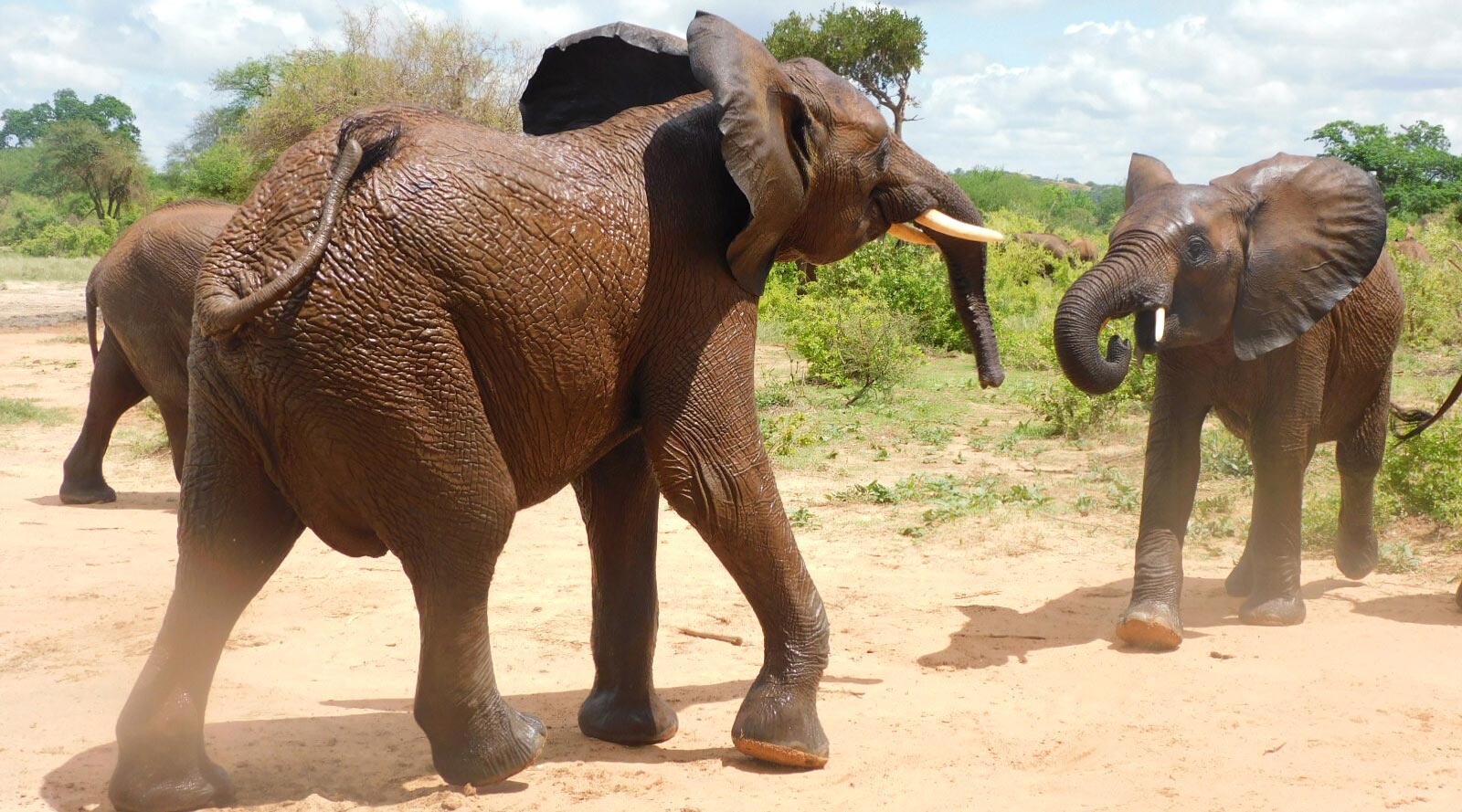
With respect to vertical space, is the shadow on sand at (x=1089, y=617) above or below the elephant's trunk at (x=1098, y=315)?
below

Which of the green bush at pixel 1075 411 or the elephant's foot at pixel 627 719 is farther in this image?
the green bush at pixel 1075 411

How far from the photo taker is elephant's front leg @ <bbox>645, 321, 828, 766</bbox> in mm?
3941

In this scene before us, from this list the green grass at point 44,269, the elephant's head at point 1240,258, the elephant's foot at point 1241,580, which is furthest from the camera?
the green grass at point 44,269

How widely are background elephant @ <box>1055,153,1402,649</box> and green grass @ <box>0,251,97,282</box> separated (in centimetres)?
2575

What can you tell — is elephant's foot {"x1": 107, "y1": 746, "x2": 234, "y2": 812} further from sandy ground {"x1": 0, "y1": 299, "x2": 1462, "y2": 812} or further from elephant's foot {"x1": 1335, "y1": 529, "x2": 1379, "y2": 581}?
elephant's foot {"x1": 1335, "y1": 529, "x2": 1379, "y2": 581}

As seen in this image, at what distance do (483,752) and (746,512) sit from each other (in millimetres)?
1023

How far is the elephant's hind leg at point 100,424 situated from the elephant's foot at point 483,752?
573 cm

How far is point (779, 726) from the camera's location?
4.18 meters

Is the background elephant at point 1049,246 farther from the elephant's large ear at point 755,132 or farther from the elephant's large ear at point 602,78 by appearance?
the elephant's large ear at point 755,132

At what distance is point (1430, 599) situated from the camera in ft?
21.3

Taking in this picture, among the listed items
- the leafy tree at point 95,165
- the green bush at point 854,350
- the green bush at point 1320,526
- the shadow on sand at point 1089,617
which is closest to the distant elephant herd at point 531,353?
the shadow on sand at point 1089,617

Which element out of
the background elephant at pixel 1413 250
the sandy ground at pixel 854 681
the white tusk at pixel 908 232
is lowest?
the sandy ground at pixel 854 681

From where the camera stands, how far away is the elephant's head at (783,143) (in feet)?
12.5

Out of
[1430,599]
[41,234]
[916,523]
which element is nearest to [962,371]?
[916,523]
